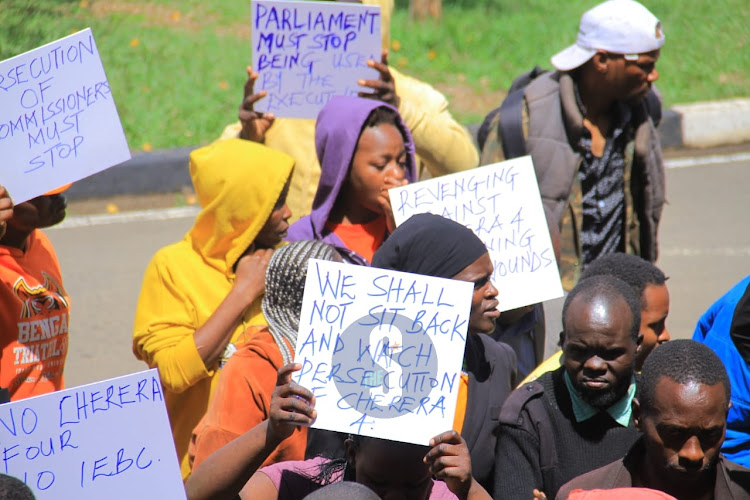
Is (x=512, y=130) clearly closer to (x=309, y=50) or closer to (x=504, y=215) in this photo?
(x=309, y=50)

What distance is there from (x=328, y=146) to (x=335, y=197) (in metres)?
0.20

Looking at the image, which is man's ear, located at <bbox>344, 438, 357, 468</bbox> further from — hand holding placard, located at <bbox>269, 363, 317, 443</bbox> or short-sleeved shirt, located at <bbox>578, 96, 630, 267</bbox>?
short-sleeved shirt, located at <bbox>578, 96, 630, 267</bbox>

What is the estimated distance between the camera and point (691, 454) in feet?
8.20

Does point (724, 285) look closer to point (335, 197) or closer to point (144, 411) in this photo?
point (335, 197)

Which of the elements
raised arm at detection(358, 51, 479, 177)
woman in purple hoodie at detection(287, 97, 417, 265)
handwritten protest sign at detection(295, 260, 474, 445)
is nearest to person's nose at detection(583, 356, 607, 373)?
handwritten protest sign at detection(295, 260, 474, 445)

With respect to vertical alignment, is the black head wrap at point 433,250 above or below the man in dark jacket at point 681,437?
above

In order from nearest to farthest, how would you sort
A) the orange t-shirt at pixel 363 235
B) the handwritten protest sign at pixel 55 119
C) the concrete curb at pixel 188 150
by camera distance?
the handwritten protest sign at pixel 55 119
the orange t-shirt at pixel 363 235
the concrete curb at pixel 188 150

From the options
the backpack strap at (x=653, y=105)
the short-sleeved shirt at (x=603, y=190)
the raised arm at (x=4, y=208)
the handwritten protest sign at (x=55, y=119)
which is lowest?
the short-sleeved shirt at (x=603, y=190)

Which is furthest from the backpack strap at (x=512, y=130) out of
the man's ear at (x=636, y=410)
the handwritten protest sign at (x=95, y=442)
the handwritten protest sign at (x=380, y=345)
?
the handwritten protest sign at (x=95, y=442)

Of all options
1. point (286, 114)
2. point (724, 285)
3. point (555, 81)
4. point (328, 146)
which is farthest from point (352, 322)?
point (724, 285)

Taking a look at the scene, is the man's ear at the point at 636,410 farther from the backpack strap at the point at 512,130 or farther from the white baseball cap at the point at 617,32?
the white baseball cap at the point at 617,32

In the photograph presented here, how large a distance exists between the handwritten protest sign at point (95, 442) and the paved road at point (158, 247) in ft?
12.4

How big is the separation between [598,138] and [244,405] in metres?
2.44

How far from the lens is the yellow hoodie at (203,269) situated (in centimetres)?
354
